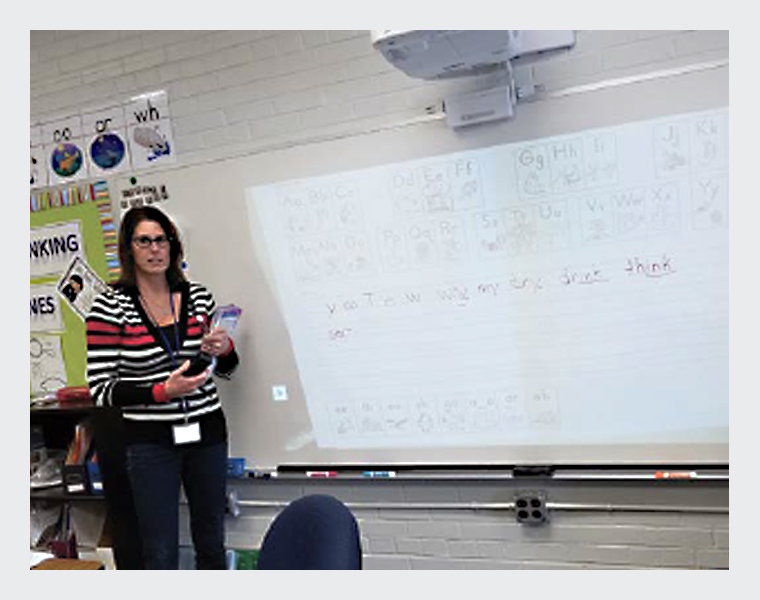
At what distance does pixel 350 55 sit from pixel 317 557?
1.78 m

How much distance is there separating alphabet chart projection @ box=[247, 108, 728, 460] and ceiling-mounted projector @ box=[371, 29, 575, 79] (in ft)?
1.05

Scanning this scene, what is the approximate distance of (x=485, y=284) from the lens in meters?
2.30

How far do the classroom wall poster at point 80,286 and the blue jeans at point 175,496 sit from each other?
818mm

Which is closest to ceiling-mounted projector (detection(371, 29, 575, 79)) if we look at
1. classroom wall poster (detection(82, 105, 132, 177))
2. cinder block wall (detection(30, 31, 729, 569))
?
cinder block wall (detection(30, 31, 729, 569))

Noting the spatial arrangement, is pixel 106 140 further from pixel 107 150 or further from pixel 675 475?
pixel 675 475

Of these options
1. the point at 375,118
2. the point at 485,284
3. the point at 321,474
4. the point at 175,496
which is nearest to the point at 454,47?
the point at 375,118

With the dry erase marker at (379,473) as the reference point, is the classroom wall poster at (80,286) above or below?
above

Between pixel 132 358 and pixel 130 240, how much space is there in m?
0.42

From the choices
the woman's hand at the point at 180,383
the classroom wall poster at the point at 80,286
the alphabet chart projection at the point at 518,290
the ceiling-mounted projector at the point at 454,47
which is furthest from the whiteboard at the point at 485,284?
the classroom wall poster at the point at 80,286

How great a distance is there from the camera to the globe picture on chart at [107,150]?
2.77 metres

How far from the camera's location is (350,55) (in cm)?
242

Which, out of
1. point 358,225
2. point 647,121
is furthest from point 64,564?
point 647,121

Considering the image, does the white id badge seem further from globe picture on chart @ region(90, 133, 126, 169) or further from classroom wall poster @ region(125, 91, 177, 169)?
globe picture on chart @ region(90, 133, 126, 169)

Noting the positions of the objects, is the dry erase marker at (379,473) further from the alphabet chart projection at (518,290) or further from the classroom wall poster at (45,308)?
the classroom wall poster at (45,308)
